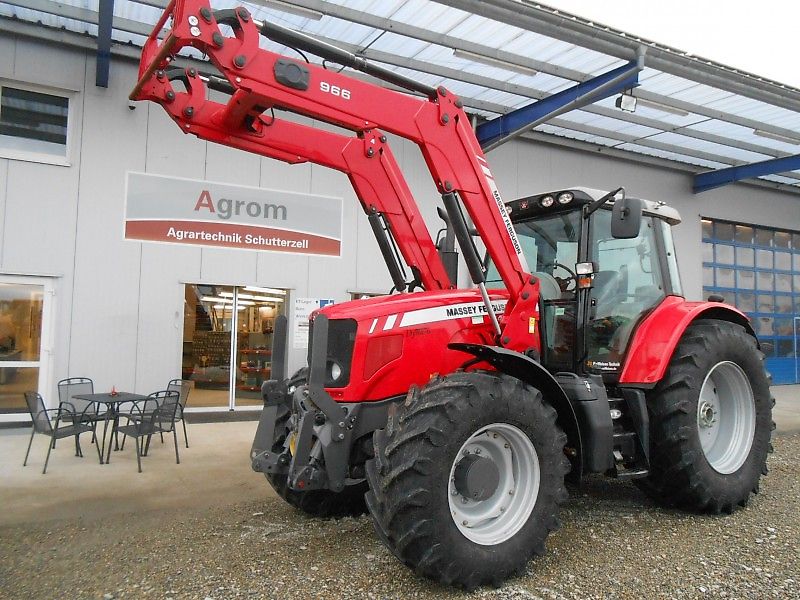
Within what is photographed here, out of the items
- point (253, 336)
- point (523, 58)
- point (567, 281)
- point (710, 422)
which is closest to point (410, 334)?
point (567, 281)

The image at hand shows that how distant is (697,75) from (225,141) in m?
A: 7.39

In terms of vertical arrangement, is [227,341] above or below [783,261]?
below

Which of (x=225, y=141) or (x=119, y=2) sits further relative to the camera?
(x=119, y=2)

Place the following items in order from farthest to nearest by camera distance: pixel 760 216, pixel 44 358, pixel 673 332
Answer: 1. pixel 760 216
2. pixel 44 358
3. pixel 673 332

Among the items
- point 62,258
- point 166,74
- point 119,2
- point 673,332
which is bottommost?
point 673,332

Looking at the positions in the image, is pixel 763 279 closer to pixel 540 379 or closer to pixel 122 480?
pixel 540 379

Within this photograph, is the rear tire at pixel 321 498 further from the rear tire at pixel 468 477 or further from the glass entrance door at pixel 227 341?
the glass entrance door at pixel 227 341

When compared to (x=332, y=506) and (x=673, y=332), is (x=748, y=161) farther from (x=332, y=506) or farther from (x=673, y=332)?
(x=332, y=506)

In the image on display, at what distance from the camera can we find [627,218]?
12.5 ft

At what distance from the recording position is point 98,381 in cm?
813

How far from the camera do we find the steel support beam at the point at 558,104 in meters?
8.23

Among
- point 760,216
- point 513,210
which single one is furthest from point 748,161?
point 513,210

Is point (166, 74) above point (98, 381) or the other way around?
above

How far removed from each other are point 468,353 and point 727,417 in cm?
238
